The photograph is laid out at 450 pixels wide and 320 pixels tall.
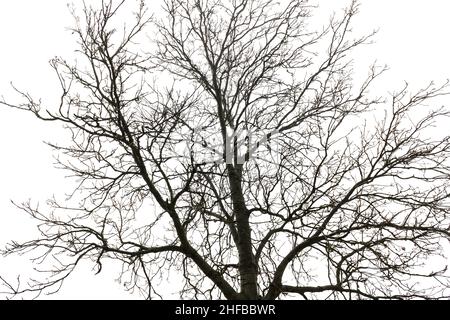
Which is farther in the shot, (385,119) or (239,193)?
(239,193)

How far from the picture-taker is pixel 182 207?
25.9ft

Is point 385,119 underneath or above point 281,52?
underneath

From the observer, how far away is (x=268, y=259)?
8.27 metres

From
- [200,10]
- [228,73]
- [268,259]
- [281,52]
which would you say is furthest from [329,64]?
[268,259]
